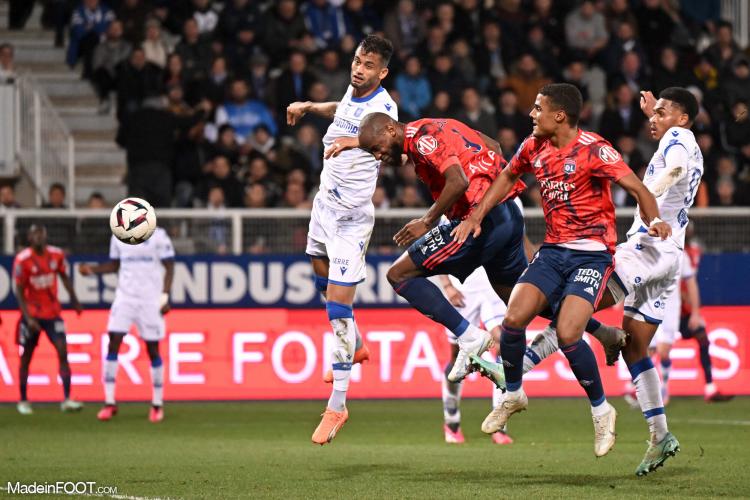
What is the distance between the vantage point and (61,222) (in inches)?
664

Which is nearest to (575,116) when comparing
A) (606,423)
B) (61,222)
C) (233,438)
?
(606,423)

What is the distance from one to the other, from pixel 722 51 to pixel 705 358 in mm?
7546

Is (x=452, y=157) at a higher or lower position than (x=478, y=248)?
higher

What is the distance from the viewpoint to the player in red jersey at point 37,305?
15.5m

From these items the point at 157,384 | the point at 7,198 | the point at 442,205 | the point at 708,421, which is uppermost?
the point at 442,205

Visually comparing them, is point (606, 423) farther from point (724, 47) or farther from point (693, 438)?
point (724, 47)

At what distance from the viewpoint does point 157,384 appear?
14.7m

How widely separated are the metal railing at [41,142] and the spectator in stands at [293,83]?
2982 mm

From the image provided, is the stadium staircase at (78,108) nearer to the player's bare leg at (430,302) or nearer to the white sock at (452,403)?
the white sock at (452,403)

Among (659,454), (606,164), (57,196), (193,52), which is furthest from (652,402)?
(193,52)

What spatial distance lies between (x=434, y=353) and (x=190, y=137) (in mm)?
4826

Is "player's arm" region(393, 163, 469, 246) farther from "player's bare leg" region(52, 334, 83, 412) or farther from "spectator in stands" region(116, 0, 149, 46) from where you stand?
"spectator in stands" region(116, 0, 149, 46)

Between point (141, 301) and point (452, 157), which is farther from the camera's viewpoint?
point (141, 301)

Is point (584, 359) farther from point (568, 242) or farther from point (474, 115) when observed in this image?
point (474, 115)
